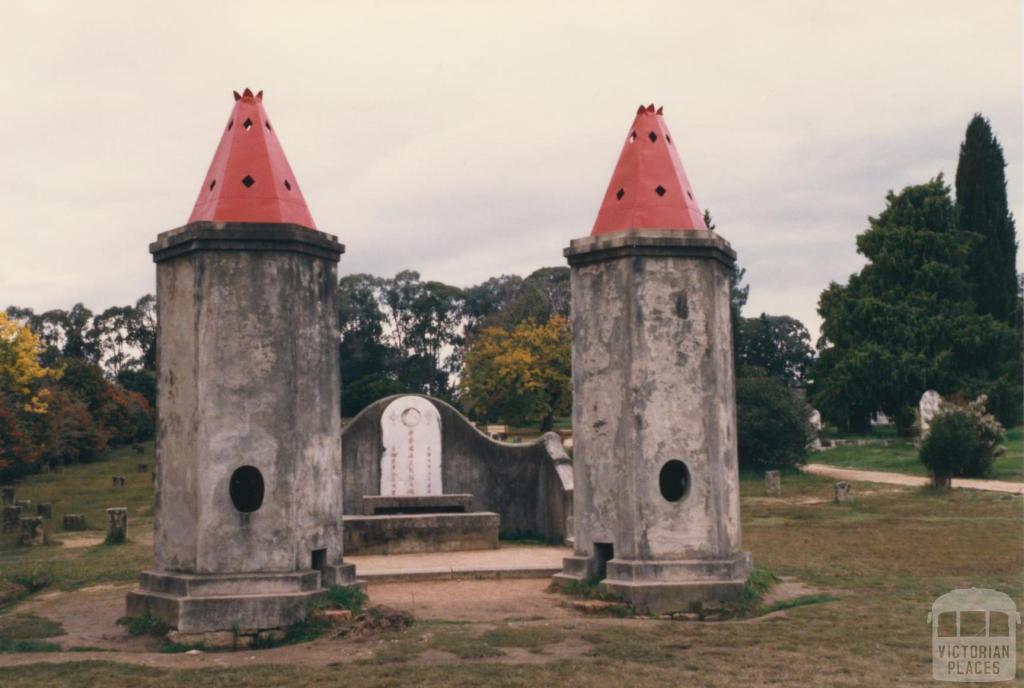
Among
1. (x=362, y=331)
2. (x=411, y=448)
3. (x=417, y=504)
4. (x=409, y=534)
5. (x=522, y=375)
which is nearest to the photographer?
(x=409, y=534)

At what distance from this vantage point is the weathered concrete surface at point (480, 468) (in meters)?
17.5

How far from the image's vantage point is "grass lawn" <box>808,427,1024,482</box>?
29.0 m

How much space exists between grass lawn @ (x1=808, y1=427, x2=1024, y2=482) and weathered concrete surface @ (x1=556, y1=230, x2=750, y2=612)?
1813 cm

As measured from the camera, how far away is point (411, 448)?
1786 centimetres

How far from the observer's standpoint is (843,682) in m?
7.80

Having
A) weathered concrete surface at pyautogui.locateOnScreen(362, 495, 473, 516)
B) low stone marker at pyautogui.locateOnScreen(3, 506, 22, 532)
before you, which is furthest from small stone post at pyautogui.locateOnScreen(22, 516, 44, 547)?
weathered concrete surface at pyautogui.locateOnScreen(362, 495, 473, 516)

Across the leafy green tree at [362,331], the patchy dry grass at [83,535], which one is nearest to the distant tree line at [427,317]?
the leafy green tree at [362,331]

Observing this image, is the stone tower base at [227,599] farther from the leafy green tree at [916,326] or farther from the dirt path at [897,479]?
the leafy green tree at [916,326]

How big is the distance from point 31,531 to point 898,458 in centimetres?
2582

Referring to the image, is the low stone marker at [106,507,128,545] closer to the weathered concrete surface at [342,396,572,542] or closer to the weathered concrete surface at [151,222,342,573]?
the weathered concrete surface at [342,396,572,542]

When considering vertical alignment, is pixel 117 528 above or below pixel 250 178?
below

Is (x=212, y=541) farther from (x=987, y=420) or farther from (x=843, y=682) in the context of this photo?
(x=987, y=420)

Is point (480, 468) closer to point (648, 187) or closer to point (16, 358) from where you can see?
point (648, 187)


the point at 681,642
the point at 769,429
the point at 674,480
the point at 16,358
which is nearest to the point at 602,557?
the point at 674,480
